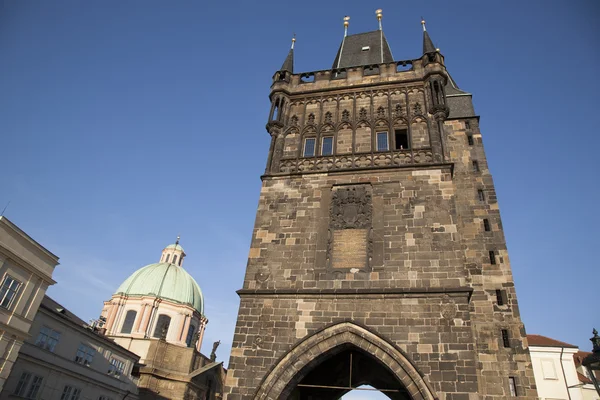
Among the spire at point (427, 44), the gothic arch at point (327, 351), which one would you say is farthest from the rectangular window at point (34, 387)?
the spire at point (427, 44)

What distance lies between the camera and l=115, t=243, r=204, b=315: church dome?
129 feet

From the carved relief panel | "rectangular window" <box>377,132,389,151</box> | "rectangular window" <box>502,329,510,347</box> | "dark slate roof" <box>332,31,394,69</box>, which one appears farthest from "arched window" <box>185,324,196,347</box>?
"rectangular window" <box>502,329,510,347</box>

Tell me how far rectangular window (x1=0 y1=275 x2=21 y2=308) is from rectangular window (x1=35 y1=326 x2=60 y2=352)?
524 cm

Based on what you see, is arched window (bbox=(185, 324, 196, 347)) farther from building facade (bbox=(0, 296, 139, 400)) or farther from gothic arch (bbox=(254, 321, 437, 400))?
gothic arch (bbox=(254, 321, 437, 400))

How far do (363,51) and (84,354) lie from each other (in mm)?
23951

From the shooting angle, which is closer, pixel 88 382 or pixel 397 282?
pixel 397 282

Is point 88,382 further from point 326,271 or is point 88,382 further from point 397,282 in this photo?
point 397,282

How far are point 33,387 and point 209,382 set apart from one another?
1764 centimetres

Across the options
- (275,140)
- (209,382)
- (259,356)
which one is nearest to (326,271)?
(259,356)

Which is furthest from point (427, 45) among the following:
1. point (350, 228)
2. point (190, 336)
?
point (190, 336)

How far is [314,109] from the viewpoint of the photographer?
54.9 ft

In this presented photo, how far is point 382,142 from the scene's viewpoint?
15125mm

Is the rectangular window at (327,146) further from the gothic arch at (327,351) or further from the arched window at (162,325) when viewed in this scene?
the arched window at (162,325)

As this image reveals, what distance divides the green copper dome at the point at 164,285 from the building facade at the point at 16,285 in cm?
2095
